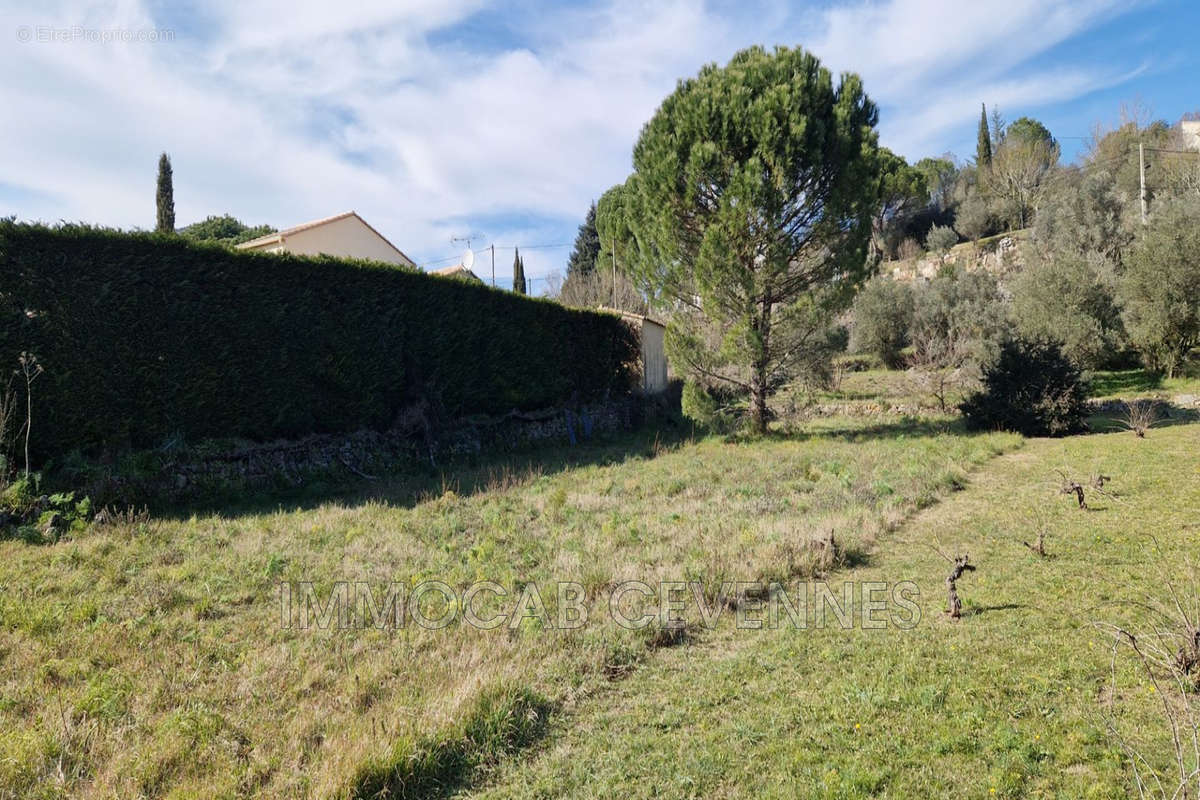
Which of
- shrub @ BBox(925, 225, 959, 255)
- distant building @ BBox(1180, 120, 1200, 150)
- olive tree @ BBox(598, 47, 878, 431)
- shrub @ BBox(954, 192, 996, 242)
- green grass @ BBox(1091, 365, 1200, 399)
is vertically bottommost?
green grass @ BBox(1091, 365, 1200, 399)

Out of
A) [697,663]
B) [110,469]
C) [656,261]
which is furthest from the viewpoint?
[656,261]

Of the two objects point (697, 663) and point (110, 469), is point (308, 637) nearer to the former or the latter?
point (697, 663)

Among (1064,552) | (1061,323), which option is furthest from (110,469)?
(1061,323)

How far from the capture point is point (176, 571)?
4773 millimetres

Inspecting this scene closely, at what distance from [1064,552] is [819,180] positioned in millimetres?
9537

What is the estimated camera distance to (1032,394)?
12305 millimetres

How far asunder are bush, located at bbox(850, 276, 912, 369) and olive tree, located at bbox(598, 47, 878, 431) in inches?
491

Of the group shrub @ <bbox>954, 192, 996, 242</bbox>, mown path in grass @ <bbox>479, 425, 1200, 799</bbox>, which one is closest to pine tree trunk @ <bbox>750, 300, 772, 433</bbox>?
mown path in grass @ <bbox>479, 425, 1200, 799</bbox>

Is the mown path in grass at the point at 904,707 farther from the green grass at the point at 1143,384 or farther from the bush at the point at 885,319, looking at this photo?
the bush at the point at 885,319

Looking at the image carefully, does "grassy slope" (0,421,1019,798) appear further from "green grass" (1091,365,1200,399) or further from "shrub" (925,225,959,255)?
"shrub" (925,225,959,255)

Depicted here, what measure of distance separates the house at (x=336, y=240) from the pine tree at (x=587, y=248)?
19133mm

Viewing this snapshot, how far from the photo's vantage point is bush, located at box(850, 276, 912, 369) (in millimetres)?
24359

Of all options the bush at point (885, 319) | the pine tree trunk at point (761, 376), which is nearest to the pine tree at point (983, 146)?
the bush at point (885, 319)

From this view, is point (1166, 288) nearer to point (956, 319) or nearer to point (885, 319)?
point (956, 319)
